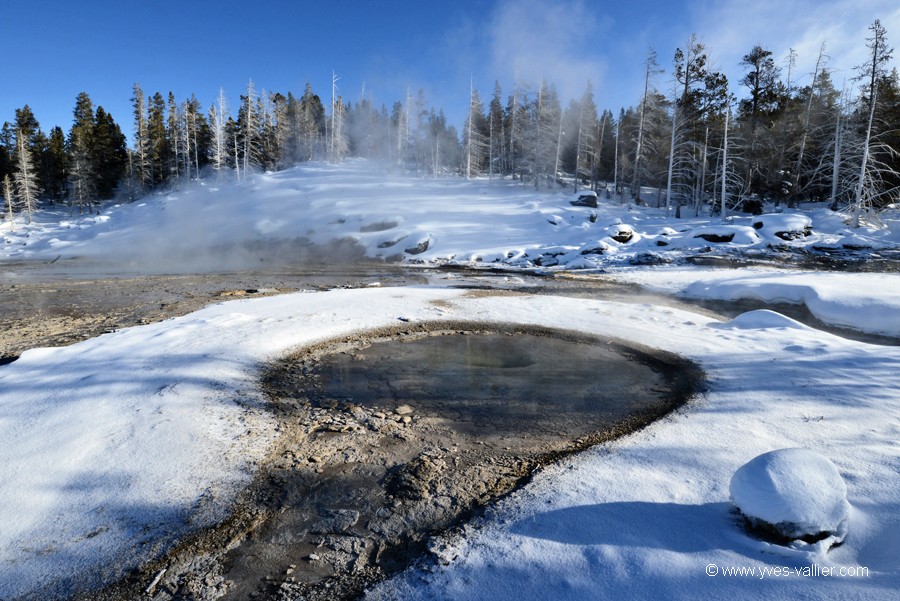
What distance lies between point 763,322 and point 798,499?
7.22 m

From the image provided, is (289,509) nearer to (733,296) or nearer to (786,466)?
(786,466)

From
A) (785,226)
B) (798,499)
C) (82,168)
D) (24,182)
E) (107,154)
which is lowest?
(798,499)

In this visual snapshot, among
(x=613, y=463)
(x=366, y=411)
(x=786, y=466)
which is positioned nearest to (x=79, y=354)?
(x=366, y=411)

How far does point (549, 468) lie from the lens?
160 inches

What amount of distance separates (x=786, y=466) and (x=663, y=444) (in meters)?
1.54

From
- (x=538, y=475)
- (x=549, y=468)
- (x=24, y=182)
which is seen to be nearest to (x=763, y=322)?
(x=549, y=468)

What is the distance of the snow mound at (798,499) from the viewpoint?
109 inches

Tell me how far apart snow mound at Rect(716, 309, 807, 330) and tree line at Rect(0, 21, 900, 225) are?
2072 cm

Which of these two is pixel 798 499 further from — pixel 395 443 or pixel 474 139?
pixel 474 139

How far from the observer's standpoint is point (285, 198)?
127 feet

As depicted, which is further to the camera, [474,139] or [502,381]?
[474,139]

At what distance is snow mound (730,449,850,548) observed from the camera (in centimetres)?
276

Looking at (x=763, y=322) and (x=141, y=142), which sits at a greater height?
(x=141, y=142)

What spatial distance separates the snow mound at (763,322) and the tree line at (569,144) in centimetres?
2072
